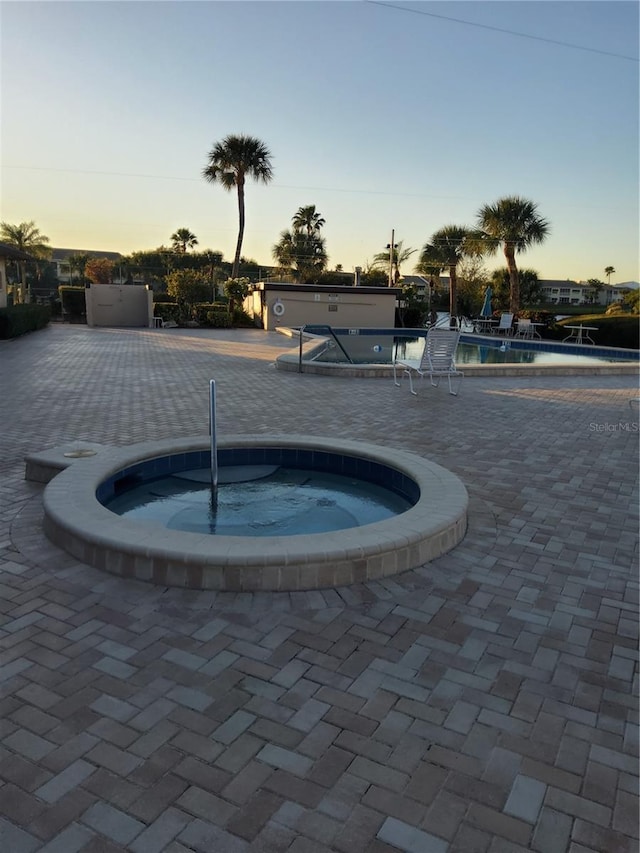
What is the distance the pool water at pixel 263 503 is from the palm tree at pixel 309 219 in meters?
41.8

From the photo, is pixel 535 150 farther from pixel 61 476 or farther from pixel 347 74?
pixel 61 476

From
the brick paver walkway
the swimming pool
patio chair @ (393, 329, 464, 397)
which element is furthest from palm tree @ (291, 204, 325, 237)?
the brick paver walkway

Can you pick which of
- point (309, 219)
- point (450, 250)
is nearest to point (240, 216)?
point (450, 250)

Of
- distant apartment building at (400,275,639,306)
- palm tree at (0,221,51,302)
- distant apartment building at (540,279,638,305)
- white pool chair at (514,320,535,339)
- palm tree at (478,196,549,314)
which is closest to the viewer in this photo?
white pool chair at (514,320,535,339)

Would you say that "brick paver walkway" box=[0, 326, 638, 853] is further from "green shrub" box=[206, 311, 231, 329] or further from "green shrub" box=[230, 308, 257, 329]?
"green shrub" box=[230, 308, 257, 329]

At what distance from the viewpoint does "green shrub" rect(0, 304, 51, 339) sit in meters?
17.8

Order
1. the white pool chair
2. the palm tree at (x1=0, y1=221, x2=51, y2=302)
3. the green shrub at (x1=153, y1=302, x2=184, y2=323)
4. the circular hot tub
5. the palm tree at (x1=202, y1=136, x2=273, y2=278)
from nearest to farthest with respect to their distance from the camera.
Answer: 1. the circular hot tub
2. the white pool chair
3. the green shrub at (x1=153, y1=302, x2=184, y2=323)
4. the palm tree at (x1=202, y1=136, x2=273, y2=278)
5. the palm tree at (x1=0, y1=221, x2=51, y2=302)

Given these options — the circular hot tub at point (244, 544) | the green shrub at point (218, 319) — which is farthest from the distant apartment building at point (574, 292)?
the circular hot tub at point (244, 544)

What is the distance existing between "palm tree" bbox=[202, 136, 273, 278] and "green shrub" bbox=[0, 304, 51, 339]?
12.1m

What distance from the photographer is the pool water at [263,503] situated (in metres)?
4.31

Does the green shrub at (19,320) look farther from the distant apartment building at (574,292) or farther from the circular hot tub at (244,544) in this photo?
the distant apartment building at (574,292)

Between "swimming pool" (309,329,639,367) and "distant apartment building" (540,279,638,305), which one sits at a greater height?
"distant apartment building" (540,279,638,305)

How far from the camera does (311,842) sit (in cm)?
159

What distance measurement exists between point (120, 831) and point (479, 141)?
21436 mm
